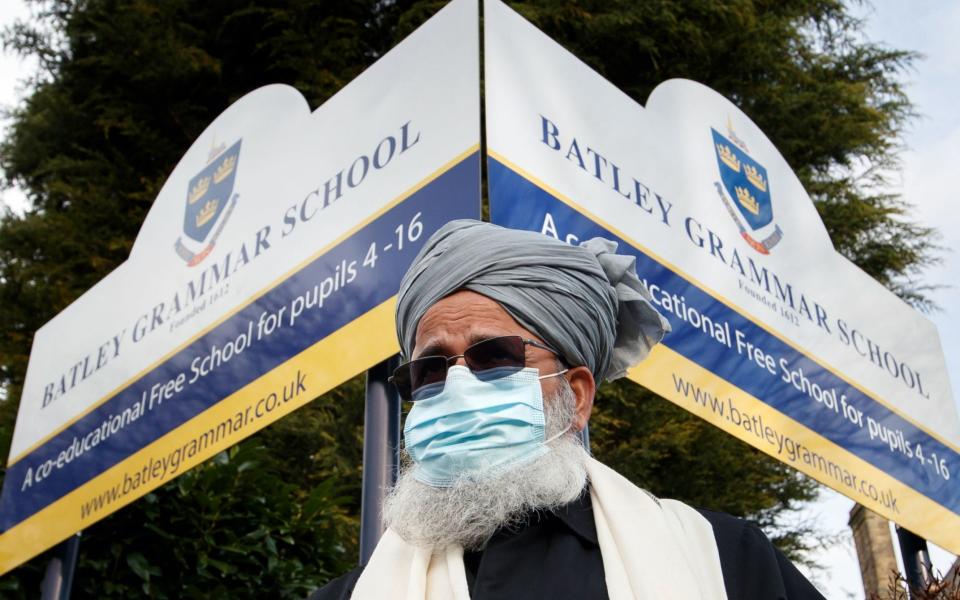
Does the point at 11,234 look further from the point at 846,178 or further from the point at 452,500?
the point at 452,500

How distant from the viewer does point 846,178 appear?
1038cm

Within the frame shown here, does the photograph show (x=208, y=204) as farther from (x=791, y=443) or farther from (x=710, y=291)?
(x=791, y=443)

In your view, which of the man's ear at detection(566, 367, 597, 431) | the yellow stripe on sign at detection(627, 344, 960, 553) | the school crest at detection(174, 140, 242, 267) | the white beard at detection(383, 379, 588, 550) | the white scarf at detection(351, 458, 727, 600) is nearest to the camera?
the white scarf at detection(351, 458, 727, 600)

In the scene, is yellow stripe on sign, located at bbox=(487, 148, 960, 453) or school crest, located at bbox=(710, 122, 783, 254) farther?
school crest, located at bbox=(710, 122, 783, 254)

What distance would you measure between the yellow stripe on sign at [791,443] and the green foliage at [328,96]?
2.81 m

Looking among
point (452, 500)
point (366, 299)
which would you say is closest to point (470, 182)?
point (366, 299)

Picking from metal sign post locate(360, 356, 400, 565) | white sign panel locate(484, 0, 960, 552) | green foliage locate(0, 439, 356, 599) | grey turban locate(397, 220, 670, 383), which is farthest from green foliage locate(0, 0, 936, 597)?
grey turban locate(397, 220, 670, 383)

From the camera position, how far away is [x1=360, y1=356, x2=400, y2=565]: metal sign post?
3.35 meters

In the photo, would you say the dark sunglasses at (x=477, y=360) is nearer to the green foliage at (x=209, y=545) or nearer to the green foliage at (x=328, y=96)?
the green foliage at (x=209, y=545)

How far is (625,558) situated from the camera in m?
1.77

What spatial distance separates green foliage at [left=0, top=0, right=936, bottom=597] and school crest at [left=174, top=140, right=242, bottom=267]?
116 inches

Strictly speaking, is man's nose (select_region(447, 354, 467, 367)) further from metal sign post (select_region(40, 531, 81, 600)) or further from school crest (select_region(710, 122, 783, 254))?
metal sign post (select_region(40, 531, 81, 600))

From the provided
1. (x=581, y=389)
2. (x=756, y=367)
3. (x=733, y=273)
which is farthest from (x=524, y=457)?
(x=733, y=273)

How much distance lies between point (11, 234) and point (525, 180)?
29.1ft
